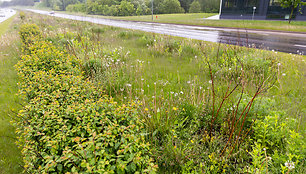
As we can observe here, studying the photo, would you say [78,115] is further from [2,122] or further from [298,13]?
[298,13]

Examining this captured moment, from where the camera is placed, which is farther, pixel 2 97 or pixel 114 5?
pixel 114 5

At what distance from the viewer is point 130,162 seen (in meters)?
1.67

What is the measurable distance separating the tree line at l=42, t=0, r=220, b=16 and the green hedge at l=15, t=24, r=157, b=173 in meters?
48.0

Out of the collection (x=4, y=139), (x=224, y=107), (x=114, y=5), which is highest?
(x=114, y=5)

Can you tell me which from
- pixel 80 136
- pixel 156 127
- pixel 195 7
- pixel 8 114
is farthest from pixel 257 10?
pixel 8 114

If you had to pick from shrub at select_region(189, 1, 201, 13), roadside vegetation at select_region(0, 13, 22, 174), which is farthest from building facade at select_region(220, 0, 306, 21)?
roadside vegetation at select_region(0, 13, 22, 174)

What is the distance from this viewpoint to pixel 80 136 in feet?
6.80

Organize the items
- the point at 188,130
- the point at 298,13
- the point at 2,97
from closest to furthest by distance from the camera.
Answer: the point at 188,130, the point at 2,97, the point at 298,13

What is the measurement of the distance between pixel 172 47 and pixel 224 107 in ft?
19.2

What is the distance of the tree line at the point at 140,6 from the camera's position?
46.9m

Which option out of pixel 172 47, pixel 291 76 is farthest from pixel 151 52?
pixel 291 76

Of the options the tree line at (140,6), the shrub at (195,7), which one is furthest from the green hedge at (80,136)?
the shrub at (195,7)

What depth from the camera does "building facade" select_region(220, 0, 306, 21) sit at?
2909cm

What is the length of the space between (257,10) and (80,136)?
4082cm
